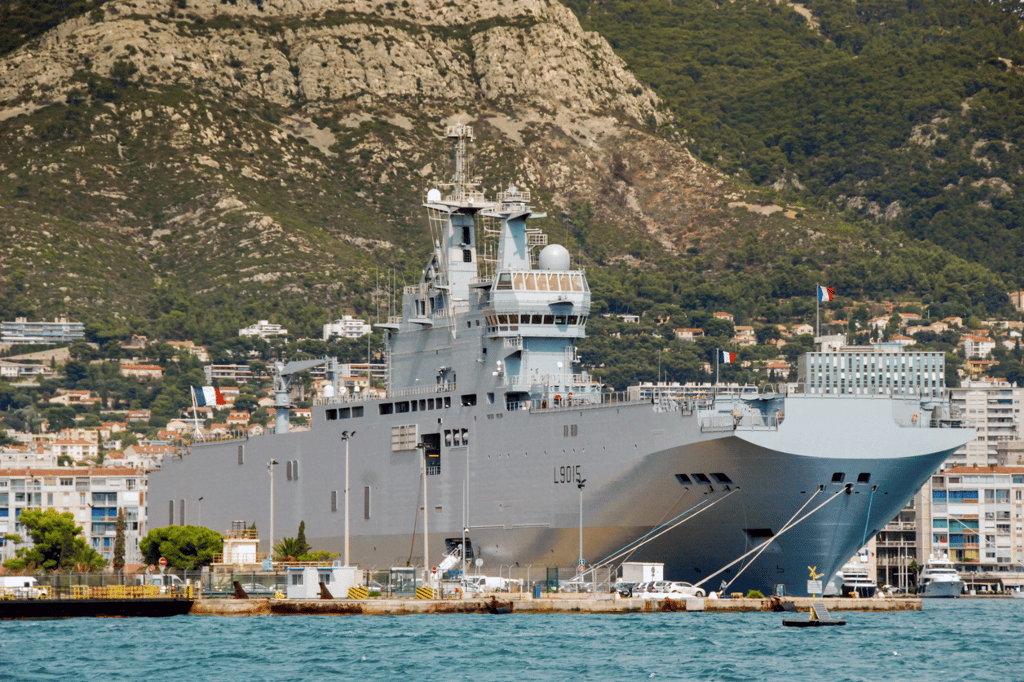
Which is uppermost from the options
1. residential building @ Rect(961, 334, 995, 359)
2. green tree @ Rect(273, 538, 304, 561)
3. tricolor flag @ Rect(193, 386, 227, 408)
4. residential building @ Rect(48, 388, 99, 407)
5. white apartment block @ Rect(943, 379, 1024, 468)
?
residential building @ Rect(961, 334, 995, 359)

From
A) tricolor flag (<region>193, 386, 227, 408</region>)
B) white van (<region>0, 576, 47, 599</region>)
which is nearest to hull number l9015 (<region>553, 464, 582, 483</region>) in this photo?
white van (<region>0, 576, 47, 599</region>)

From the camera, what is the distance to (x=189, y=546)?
76000 millimetres

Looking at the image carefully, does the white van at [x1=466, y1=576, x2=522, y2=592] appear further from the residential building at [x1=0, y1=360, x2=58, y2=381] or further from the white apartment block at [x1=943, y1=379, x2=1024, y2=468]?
the residential building at [x1=0, y1=360, x2=58, y2=381]

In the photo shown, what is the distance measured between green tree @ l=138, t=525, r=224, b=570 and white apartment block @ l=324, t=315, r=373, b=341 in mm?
83724

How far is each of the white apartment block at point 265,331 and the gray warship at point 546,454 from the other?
8203 centimetres

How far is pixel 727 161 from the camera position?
191 m

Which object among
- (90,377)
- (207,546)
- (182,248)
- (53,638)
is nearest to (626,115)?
(182,248)

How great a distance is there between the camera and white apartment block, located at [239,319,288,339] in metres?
166

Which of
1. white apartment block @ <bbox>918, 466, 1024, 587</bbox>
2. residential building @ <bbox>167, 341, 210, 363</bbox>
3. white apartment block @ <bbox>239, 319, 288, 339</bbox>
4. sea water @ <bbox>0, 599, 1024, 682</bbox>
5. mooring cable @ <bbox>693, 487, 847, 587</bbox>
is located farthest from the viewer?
residential building @ <bbox>167, 341, 210, 363</bbox>

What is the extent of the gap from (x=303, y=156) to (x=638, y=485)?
115 m

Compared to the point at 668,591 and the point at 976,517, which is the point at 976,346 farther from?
the point at 668,591

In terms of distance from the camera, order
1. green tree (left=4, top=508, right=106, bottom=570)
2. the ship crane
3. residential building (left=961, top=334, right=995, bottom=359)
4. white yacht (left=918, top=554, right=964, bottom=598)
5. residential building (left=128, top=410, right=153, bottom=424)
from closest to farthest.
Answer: green tree (left=4, top=508, right=106, bottom=570), the ship crane, white yacht (left=918, top=554, right=964, bottom=598), residential building (left=128, top=410, right=153, bottom=424), residential building (left=961, top=334, right=995, bottom=359)

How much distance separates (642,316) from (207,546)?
98.5 m

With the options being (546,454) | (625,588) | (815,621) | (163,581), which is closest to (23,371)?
(163,581)
